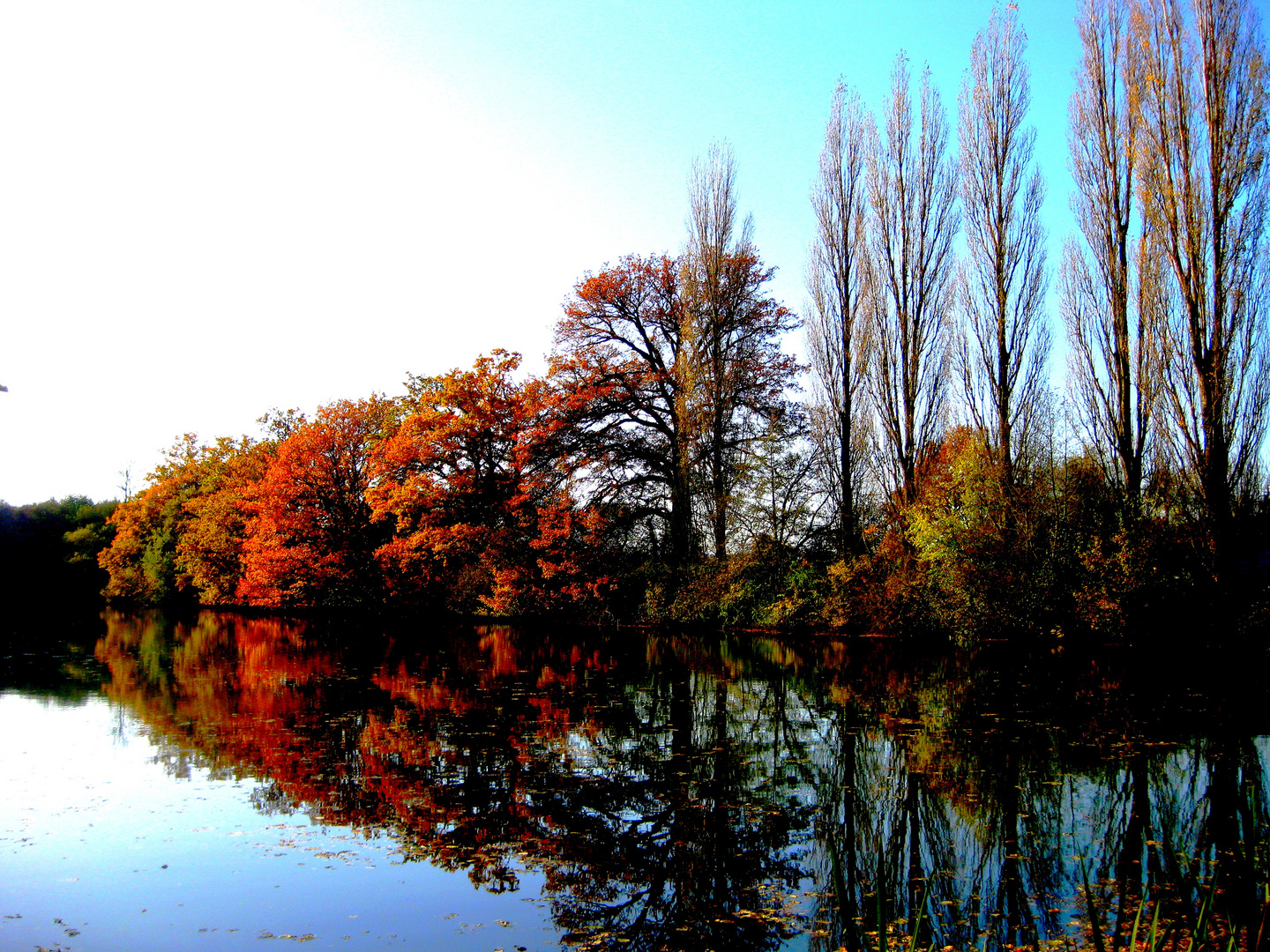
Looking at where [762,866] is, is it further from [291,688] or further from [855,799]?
[291,688]

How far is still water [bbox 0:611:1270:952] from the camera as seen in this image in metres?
5.05

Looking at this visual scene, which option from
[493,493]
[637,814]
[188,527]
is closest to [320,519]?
[493,493]

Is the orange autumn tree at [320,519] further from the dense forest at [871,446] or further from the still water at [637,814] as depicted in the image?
the still water at [637,814]

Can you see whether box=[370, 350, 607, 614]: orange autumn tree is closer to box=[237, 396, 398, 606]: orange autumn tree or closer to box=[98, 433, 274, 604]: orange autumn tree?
box=[237, 396, 398, 606]: orange autumn tree

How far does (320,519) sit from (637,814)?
28.4 meters

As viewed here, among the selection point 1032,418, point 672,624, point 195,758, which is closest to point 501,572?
point 672,624

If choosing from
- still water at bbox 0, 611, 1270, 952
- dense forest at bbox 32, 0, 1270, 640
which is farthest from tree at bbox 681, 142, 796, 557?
still water at bbox 0, 611, 1270, 952

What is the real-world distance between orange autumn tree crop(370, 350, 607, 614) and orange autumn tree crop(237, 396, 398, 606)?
3.78 meters

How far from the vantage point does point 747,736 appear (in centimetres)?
1045

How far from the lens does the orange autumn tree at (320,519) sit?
32.1 meters

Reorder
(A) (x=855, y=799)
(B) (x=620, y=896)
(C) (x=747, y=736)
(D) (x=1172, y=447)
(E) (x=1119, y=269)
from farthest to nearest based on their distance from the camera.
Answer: (E) (x=1119, y=269) < (D) (x=1172, y=447) < (C) (x=747, y=736) < (A) (x=855, y=799) < (B) (x=620, y=896)

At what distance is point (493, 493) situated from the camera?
28938 millimetres

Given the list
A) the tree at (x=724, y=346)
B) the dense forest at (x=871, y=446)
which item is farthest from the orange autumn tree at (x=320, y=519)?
the tree at (x=724, y=346)

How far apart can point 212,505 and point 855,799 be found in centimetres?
3772
